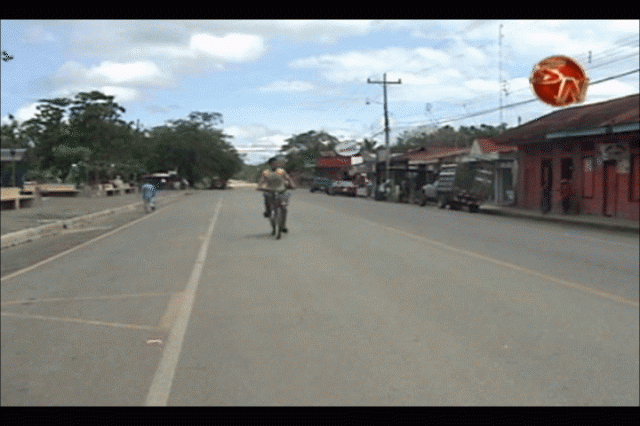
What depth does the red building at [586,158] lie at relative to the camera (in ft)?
82.8

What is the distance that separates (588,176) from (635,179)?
10.9 feet

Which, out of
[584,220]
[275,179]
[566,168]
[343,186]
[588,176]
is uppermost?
[566,168]

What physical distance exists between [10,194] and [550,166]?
82.8 feet

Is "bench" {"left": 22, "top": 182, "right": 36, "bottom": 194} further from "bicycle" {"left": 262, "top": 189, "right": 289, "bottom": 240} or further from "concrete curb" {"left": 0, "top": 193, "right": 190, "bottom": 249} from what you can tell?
"bicycle" {"left": 262, "top": 189, "right": 289, "bottom": 240}

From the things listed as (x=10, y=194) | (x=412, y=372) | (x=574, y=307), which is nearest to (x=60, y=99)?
(x=412, y=372)

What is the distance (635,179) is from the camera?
85.9ft

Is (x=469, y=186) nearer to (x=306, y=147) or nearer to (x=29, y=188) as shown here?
(x=306, y=147)

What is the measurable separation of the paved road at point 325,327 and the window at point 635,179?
12.8 metres

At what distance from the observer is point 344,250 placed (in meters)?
14.8

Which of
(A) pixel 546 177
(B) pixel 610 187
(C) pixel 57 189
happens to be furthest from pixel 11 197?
(B) pixel 610 187

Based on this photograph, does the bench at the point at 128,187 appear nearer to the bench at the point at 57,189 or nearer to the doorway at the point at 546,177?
the bench at the point at 57,189

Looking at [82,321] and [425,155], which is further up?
[425,155]

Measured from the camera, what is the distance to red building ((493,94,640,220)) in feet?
82.8

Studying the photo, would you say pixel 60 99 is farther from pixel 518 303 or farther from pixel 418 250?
pixel 418 250
